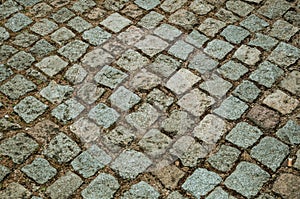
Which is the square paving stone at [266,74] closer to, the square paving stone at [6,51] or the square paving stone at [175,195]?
the square paving stone at [175,195]

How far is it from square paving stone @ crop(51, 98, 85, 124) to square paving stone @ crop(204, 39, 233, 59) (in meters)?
1.41

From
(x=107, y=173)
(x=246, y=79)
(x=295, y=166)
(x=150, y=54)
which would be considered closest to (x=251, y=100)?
(x=246, y=79)

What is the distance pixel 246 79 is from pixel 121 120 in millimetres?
1259

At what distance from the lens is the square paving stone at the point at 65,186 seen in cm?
359

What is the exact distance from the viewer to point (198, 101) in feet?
13.7

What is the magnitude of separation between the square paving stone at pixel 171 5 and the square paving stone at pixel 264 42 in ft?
3.10

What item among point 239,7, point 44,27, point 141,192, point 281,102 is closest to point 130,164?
point 141,192

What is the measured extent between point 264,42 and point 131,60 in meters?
1.37

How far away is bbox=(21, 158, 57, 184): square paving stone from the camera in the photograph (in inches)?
145

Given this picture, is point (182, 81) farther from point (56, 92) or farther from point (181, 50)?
point (56, 92)

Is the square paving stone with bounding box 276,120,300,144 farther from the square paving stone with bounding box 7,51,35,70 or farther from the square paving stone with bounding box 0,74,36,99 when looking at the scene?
the square paving stone with bounding box 7,51,35,70

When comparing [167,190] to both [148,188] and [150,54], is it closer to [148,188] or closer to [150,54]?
[148,188]

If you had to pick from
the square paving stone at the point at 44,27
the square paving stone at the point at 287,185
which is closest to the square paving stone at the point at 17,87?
the square paving stone at the point at 44,27

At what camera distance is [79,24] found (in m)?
4.91
